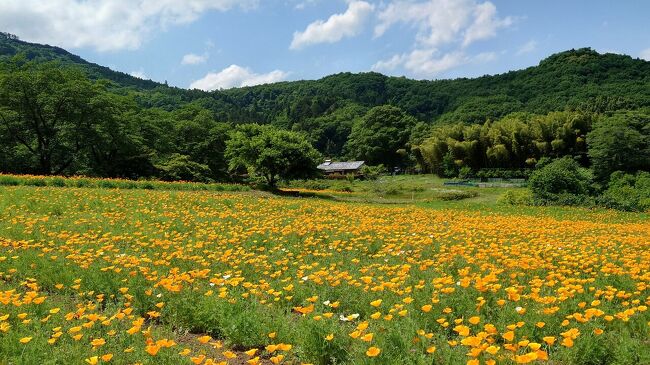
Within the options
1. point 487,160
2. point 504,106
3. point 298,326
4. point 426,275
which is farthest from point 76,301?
point 504,106

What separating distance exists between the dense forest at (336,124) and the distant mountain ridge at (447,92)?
1.62 feet

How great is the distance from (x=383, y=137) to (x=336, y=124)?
38.0 meters

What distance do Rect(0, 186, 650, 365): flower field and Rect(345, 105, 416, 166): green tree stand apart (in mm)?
86079

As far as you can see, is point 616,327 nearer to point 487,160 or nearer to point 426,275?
point 426,275

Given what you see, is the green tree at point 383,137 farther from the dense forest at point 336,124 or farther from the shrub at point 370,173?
the shrub at point 370,173

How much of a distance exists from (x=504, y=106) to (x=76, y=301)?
113649 mm

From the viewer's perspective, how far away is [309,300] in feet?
15.6

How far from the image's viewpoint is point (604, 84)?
339ft

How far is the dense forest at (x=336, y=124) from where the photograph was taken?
38.8 metres

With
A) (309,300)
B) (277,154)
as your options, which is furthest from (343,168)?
(309,300)

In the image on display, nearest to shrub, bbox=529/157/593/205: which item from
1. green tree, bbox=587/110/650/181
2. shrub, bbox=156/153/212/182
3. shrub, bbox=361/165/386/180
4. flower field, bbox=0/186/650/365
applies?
green tree, bbox=587/110/650/181

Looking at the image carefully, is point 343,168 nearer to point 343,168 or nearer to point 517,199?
point 343,168

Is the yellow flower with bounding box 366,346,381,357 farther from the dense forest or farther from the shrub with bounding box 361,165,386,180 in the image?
the shrub with bounding box 361,165,386,180

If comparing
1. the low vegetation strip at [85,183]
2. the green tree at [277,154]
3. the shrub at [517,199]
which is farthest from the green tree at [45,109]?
the shrub at [517,199]
